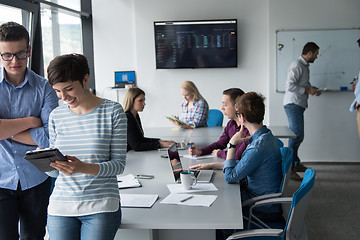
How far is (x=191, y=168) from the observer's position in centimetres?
298

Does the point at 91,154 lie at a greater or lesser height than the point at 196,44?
lesser

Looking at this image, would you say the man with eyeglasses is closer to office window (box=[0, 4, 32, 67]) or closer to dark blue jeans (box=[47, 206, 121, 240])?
dark blue jeans (box=[47, 206, 121, 240])

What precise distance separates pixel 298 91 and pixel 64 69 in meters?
4.63

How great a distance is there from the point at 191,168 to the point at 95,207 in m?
1.35

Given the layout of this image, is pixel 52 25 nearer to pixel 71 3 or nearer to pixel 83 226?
pixel 71 3

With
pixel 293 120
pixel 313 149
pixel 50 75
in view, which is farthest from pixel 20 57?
pixel 313 149

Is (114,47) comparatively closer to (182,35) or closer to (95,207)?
(182,35)

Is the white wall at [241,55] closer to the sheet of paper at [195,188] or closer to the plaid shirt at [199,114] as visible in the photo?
the plaid shirt at [199,114]

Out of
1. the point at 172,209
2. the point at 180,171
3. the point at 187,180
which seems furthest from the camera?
the point at 180,171

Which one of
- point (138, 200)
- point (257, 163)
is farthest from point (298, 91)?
point (138, 200)

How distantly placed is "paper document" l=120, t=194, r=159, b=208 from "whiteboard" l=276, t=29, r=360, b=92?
4.47 m

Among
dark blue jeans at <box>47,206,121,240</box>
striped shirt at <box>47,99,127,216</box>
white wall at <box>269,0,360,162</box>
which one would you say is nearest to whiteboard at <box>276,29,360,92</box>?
white wall at <box>269,0,360,162</box>

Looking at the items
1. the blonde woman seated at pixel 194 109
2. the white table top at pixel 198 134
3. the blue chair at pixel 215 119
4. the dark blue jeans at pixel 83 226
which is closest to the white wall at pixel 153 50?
the blue chair at pixel 215 119

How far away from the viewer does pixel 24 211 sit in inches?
79.6
